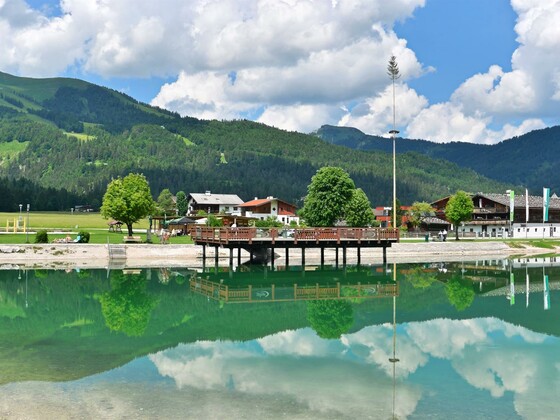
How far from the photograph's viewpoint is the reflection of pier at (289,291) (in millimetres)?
38562

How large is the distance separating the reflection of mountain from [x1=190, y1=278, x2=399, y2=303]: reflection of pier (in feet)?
4.06

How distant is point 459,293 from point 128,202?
4716 cm

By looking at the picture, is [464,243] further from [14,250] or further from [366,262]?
[14,250]

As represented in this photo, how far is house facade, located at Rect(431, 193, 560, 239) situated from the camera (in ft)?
384

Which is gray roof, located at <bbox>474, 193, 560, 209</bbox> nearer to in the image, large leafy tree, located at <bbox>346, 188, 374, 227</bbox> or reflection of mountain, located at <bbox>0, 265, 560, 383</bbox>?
large leafy tree, located at <bbox>346, 188, 374, 227</bbox>

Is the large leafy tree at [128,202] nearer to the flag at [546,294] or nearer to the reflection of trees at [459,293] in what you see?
the reflection of trees at [459,293]

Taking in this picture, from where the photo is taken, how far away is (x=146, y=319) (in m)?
31.4

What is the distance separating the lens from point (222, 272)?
55.6 m

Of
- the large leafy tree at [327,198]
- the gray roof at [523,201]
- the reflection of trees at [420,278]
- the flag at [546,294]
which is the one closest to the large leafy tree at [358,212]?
the large leafy tree at [327,198]

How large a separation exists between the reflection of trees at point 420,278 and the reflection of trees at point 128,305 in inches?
777

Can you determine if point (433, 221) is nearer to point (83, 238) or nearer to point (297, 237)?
point (297, 237)

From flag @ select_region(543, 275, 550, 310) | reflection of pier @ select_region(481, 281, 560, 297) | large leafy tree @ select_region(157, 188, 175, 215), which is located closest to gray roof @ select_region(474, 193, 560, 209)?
flag @ select_region(543, 275, 550, 310)

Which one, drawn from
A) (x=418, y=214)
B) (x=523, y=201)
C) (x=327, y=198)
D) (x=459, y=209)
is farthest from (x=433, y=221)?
(x=327, y=198)

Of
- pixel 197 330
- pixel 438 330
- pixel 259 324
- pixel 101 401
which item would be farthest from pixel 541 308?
pixel 101 401
